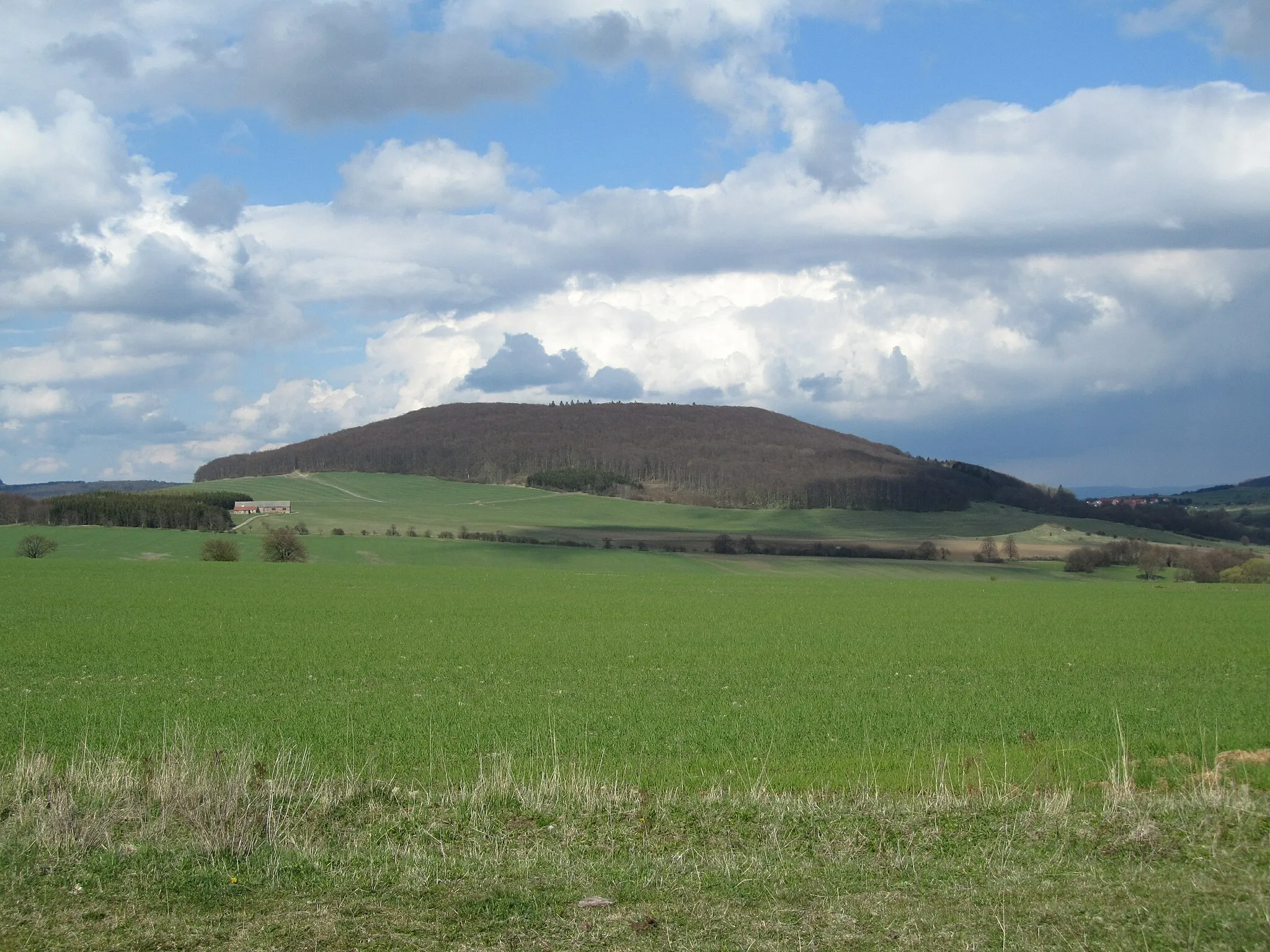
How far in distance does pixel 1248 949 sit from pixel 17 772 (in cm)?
1121

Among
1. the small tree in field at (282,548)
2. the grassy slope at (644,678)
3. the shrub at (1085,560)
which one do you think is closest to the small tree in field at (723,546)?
the shrub at (1085,560)

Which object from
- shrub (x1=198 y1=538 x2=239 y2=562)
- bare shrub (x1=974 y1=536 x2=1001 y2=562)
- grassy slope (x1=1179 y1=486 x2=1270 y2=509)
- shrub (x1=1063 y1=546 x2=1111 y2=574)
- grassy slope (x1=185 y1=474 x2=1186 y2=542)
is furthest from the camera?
grassy slope (x1=1179 y1=486 x2=1270 y2=509)

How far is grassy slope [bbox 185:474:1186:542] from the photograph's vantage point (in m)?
109

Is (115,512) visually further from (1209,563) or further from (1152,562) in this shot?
(1209,563)

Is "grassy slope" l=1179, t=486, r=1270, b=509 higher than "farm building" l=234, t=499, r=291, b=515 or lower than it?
higher

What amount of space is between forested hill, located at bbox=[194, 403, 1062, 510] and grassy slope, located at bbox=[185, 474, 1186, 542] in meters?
7.11

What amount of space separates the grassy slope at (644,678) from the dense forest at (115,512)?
149 feet

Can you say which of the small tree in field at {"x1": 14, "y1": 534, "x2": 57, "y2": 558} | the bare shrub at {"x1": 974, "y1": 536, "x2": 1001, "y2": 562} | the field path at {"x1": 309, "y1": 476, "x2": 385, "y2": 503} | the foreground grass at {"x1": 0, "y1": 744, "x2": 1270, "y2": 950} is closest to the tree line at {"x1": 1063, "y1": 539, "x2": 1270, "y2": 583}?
the bare shrub at {"x1": 974, "y1": 536, "x2": 1001, "y2": 562}

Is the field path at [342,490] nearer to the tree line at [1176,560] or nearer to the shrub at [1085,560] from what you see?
the shrub at [1085,560]

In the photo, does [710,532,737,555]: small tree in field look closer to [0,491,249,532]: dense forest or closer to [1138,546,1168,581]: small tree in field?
[1138,546,1168,581]: small tree in field

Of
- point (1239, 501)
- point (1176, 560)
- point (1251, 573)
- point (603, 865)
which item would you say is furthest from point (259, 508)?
point (1239, 501)

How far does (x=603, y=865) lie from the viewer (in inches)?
336

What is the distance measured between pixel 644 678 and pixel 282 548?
5723 centimetres

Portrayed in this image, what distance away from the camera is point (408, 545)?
8569 cm
